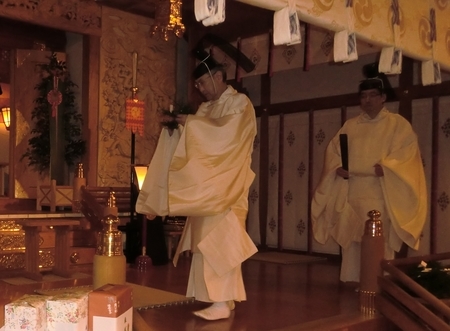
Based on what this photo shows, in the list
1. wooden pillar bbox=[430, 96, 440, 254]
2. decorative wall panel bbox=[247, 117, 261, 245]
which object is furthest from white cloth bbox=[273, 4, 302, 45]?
decorative wall panel bbox=[247, 117, 261, 245]

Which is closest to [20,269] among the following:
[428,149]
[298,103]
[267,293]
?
[267,293]

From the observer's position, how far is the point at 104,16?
778 centimetres

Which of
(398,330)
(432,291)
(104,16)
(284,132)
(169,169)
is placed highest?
(104,16)

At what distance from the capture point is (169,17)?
17.1 ft

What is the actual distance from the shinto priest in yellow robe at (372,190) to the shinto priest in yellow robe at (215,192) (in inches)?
63.6

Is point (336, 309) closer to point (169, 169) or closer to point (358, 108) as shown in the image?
point (169, 169)

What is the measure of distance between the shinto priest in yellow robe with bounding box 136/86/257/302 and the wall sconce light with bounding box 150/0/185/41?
66.4 inches

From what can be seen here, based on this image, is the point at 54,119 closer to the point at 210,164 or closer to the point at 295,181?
the point at 295,181

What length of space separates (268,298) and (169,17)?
2680 mm

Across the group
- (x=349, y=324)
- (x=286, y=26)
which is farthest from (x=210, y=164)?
(x=349, y=324)

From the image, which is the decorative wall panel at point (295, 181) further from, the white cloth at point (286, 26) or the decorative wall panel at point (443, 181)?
the white cloth at point (286, 26)

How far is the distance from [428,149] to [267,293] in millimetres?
2860

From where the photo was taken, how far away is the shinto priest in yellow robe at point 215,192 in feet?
11.8

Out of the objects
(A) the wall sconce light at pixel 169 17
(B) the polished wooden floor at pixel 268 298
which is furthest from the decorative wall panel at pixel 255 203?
(A) the wall sconce light at pixel 169 17
